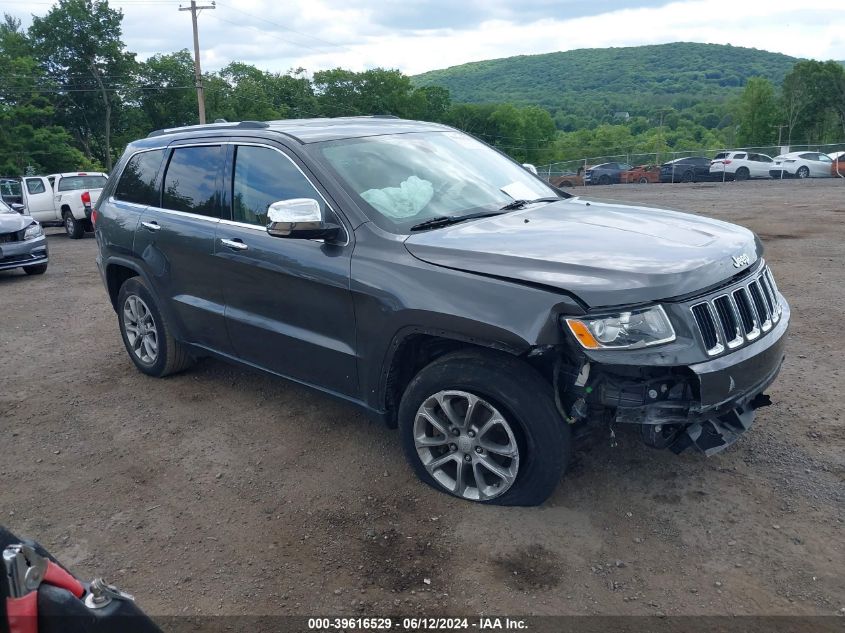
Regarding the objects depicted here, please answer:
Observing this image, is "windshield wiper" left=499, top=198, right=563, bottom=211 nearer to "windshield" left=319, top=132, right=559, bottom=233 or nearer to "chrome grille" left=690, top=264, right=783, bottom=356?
"windshield" left=319, top=132, right=559, bottom=233

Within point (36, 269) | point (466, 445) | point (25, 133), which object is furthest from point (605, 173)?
point (466, 445)

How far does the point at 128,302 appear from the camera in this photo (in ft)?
18.5

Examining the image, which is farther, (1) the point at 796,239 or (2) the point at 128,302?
(1) the point at 796,239

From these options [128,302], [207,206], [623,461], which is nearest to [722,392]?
[623,461]

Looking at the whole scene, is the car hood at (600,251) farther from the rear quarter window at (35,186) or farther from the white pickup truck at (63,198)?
the rear quarter window at (35,186)

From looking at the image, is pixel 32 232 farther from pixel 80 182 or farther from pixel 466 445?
pixel 466 445

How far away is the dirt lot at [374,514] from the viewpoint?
3016 mm

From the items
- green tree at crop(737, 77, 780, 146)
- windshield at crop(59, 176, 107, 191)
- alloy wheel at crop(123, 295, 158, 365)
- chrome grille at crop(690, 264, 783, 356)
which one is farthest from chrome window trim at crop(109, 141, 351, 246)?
green tree at crop(737, 77, 780, 146)

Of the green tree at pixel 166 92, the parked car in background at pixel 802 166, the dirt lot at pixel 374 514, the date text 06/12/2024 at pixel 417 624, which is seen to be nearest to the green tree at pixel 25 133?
the green tree at pixel 166 92

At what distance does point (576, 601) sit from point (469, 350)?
121cm

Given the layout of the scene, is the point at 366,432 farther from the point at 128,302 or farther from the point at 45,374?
the point at 45,374

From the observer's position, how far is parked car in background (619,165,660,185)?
130ft

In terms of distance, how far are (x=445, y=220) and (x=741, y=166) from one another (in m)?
35.6

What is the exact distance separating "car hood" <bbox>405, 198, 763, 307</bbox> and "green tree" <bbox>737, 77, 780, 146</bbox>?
3577 inches
